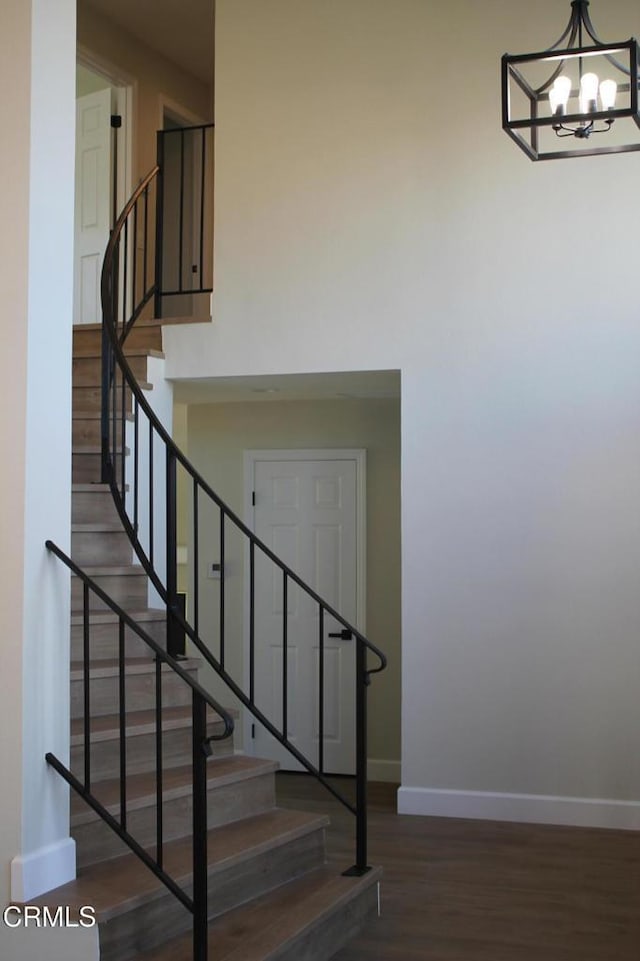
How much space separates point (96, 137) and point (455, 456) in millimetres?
3467

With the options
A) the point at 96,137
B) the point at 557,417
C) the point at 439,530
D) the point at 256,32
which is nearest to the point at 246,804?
the point at 439,530

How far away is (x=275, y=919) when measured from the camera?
12.4 feet

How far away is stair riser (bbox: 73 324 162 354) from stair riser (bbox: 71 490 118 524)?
1210 millimetres

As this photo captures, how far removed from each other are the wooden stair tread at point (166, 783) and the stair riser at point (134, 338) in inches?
104

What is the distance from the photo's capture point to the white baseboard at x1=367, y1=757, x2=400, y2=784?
23.4 ft

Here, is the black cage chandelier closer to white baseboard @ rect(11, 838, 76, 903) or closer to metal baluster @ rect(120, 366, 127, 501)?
metal baluster @ rect(120, 366, 127, 501)

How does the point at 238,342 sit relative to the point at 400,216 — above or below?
below

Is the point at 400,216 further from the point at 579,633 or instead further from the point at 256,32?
the point at 579,633

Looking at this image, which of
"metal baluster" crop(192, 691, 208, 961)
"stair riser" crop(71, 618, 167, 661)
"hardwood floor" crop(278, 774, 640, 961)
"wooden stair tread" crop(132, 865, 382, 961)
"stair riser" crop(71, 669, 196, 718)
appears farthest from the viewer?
"stair riser" crop(71, 618, 167, 661)

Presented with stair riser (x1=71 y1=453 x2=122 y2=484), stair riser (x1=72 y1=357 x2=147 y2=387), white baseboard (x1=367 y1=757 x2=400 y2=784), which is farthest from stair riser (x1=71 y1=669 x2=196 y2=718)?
white baseboard (x1=367 y1=757 x2=400 y2=784)

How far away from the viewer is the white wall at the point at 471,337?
5621mm

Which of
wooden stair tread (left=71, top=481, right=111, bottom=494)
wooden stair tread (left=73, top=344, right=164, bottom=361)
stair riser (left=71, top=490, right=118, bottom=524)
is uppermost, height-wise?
wooden stair tread (left=73, top=344, right=164, bottom=361)

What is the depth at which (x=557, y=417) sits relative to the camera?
18.7ft

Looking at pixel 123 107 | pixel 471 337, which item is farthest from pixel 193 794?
pixel 123 107
